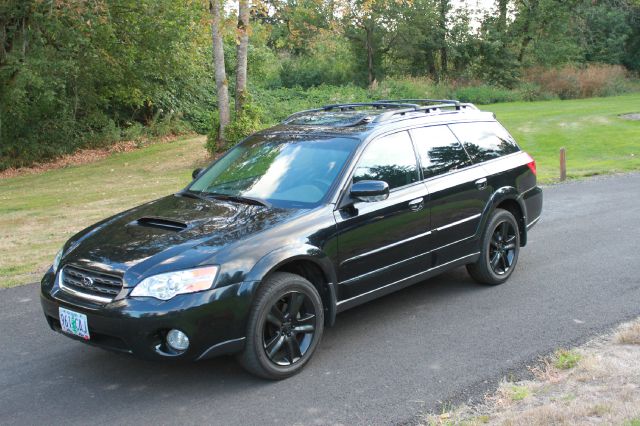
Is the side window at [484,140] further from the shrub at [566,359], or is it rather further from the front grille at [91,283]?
the front grille at [91,283]

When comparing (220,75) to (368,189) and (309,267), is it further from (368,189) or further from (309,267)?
(309,267)

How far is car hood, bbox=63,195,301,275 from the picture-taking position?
4.56 metres

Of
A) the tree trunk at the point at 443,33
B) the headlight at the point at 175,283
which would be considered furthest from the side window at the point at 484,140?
the tree trunk at the point at 443,33

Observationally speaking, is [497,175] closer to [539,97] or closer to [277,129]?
[277,129]

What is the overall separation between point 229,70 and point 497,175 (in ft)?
93.7

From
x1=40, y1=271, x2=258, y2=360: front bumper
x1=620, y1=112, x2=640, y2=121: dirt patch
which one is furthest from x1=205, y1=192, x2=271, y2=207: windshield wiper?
x1=620, y1=112, x2=640, y2=121: dirt patch

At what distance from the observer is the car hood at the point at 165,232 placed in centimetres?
456

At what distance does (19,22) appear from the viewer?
22.3 metres

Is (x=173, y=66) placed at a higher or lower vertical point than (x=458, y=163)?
higher

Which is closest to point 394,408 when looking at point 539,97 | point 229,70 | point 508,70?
point 229,70

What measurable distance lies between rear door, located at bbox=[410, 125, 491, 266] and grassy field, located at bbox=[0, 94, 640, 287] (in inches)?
181

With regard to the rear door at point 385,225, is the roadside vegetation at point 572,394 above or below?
below

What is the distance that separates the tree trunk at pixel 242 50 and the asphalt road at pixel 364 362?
37.8 feet

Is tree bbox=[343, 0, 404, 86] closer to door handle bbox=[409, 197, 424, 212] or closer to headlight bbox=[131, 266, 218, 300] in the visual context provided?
door handle bbox=[409, 197, 424, 212]
